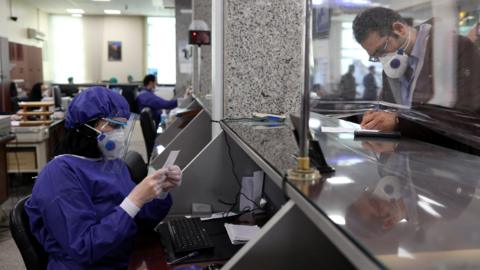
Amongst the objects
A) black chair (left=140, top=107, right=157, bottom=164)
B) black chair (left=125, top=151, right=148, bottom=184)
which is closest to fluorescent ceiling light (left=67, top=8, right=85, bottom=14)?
black chair (left=140, top=107, right=157, bottom=164)

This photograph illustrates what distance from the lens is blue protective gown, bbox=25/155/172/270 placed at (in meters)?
1.25

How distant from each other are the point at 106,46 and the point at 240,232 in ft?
34.9

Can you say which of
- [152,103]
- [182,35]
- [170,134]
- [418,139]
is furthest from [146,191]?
[182,35]

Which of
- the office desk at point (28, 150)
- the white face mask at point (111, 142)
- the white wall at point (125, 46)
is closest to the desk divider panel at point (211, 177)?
the white face mask at point (111, 142)

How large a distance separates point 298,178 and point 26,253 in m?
0.99

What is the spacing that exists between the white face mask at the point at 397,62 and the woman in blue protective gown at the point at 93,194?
0.95 meters

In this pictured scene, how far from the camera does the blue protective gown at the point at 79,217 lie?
1.25 m

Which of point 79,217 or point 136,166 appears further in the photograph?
point 136,166

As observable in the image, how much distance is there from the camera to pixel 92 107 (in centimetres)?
147

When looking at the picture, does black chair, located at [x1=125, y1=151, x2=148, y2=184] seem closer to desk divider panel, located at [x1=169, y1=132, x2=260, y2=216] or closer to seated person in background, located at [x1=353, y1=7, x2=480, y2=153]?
desk divider panel, located at [x1=169, y1=132, x2=260, y2=216]

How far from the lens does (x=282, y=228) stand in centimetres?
83

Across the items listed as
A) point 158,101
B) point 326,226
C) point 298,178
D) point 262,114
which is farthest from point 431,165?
point 158,101

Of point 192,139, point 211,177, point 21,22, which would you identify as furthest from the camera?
point 21,22

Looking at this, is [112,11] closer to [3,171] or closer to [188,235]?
[3,171]
